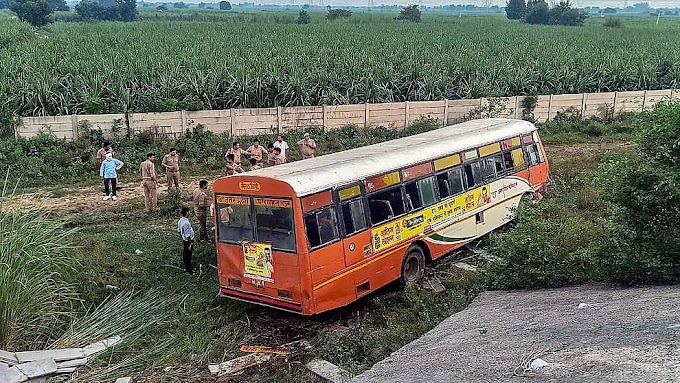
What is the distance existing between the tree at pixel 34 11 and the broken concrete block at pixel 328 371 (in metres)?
61.6

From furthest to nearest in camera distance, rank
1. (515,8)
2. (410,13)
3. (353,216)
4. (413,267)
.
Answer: (515,8), (410,13), (413,267), (353,216)

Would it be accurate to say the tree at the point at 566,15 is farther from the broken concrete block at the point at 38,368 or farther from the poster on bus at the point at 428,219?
the broken concrete block at the point at 38,368

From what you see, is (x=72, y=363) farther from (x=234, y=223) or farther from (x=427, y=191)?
(x=427, y=191)

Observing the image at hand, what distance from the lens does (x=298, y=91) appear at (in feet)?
77.3

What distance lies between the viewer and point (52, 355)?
27.5 ft

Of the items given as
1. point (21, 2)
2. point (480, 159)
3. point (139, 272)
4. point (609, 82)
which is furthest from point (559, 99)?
point (21, 2)

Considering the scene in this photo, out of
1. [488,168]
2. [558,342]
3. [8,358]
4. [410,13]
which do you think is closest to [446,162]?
[488,168]

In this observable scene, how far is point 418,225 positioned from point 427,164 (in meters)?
1.18

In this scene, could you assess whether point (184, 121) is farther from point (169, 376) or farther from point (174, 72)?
point (169, 376)

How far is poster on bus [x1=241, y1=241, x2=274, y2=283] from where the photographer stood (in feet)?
31.5

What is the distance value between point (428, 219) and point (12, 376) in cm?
699

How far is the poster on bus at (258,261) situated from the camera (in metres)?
9.59

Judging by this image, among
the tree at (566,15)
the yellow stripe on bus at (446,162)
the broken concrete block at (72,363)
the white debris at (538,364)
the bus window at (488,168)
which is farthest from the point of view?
the tree at (566,15)

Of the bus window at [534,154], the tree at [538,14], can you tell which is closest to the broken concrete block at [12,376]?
the bus window at [534,154]
